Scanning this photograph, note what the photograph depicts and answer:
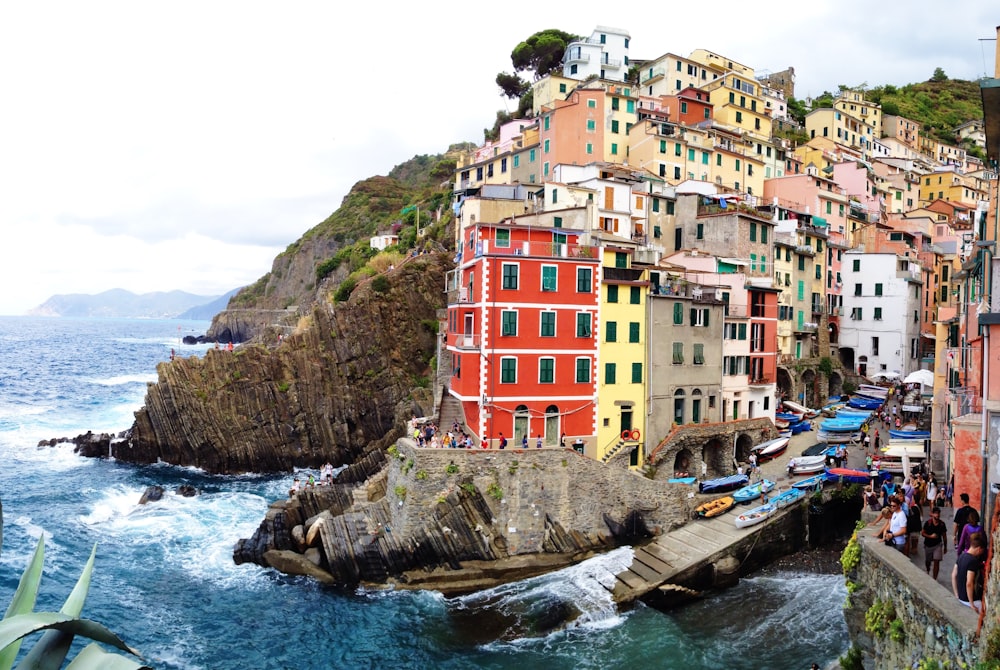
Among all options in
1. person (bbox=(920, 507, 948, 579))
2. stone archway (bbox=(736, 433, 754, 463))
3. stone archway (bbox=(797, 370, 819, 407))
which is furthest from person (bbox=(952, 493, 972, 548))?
stone archway (bbox=(797, 370, 819, 407))

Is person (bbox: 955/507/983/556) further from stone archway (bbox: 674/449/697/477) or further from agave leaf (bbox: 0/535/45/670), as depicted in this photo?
stone archway (bbox: 674/449/697/477)

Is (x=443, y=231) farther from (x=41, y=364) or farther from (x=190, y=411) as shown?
(x=41, y=364)

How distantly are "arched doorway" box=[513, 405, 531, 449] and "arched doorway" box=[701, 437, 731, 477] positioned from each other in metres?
12.4

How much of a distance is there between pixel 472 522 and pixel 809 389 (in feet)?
117

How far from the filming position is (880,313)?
59.9 m

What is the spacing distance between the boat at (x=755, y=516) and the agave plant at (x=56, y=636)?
31.3 m

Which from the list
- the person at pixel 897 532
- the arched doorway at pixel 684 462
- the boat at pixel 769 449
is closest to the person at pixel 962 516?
the person at pixel 897 532

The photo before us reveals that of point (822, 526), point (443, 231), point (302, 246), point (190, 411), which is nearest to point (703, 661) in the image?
point (822, 526)

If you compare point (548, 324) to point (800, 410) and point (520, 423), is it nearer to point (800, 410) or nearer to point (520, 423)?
point (520, 423)

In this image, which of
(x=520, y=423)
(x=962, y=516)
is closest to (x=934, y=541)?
(x=962, y=516)

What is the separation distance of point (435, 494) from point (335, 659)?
8717mm

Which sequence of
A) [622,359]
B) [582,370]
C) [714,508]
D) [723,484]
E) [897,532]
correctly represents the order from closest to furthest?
[897,532] < [714,508] < [723,484] < [582,370] < [622,359]

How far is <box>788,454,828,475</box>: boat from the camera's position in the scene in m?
37.5

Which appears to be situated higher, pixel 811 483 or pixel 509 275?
pixel 509 275
